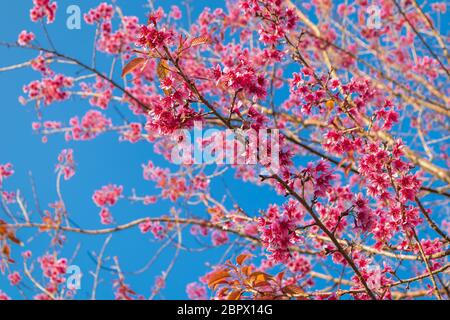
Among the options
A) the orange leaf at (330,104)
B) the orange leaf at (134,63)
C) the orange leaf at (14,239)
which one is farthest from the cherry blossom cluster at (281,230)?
the orange leaf at (14,239)

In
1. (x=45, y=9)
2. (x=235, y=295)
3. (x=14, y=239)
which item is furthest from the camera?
(x=45, y=9)

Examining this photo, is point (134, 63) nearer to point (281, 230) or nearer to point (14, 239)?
point (281, 230)

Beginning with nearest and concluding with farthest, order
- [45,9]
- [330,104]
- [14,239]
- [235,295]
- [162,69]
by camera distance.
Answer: [162,69], [235,295], [330,104], [14,239], [45,9]

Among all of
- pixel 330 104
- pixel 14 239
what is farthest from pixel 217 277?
pixel 14 239

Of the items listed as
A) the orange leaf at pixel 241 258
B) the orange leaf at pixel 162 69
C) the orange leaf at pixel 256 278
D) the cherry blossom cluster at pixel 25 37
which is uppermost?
the cherry blossom cluster at pixel 25 37

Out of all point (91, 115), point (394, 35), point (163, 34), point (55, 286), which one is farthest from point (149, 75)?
point (163, 34)

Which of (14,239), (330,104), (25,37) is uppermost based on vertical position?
(25,37)

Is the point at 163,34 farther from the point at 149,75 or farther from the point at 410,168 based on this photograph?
the point at 149,75

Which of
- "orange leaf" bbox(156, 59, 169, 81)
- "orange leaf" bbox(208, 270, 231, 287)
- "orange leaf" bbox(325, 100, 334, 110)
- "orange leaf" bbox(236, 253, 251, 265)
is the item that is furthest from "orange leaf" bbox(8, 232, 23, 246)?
"orange leaf" bbox(325, 100, 334, 110)

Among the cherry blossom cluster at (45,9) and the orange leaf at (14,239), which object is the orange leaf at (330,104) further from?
the cherry blossom cluster at (45,9)

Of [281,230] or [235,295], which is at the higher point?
[281,230]
